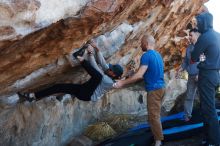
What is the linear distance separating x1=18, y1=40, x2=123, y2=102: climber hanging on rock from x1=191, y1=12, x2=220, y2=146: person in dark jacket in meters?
1.54

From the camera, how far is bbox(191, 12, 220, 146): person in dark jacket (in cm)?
742

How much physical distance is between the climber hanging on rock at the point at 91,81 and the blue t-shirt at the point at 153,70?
2.37 feet

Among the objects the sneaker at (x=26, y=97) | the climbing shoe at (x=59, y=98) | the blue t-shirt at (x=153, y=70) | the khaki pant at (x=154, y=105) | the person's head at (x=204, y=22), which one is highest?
the person's head at (x=204, y=22)

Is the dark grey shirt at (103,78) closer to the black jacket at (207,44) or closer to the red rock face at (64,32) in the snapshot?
the red rock face at (64,32)

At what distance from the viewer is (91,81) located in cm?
822

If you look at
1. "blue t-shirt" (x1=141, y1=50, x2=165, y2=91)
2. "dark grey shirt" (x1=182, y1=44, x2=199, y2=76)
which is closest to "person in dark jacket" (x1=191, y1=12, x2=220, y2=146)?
"blue t-shirt" (x1=141, y1=50, x2=165, y2=91)

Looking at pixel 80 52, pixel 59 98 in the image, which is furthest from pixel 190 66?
pixel 59 98

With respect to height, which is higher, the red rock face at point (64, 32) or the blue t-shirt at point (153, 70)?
the red rock face at point (64, 32)

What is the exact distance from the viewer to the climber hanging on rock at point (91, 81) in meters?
7.90

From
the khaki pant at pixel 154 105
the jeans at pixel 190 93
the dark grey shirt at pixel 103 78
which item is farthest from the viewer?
the jeans at pixel 190 93

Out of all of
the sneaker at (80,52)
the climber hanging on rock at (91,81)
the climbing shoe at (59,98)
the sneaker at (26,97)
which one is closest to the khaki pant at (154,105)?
the climber hanging on rock at (91,81)

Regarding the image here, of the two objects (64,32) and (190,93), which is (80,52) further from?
(190,93)

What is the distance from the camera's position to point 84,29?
6676 millimetres

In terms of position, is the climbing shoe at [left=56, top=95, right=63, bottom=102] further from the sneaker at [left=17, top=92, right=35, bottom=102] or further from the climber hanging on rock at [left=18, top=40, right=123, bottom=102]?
the sneaker at [left=17, top=92, right=35, bottom=102]
